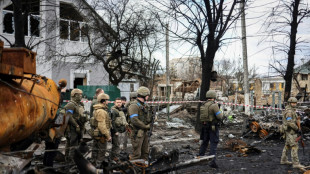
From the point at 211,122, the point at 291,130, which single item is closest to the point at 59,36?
the point at 211,122

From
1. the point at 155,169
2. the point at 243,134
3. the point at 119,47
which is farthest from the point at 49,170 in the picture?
the point at 119,47

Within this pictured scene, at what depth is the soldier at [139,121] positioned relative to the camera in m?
6.18

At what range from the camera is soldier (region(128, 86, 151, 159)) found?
618 cm

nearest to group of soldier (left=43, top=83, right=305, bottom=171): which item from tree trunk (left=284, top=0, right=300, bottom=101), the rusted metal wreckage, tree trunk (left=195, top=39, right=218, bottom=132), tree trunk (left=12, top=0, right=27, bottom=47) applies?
the rusted metal wreckage

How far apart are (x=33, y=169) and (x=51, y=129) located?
1567 mm

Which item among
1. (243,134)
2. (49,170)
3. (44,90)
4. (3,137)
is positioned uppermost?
(44,90)

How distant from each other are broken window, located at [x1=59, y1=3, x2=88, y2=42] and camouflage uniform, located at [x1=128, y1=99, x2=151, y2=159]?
32.3ft

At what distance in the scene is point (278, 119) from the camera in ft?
39.7

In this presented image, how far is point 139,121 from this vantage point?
20.3ft

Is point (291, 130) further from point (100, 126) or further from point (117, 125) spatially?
point (100, 126)

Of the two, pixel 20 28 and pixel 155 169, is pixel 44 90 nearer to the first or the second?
pixel 155 169

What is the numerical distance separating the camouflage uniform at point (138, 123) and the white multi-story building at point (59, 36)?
32.8 feet

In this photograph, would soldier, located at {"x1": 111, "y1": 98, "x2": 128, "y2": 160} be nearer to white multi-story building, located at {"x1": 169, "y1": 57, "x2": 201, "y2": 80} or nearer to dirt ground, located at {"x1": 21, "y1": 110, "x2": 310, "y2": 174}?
dirt ground, located at {"x1": 21, "y1": 110, "x2": 310, "y2": 174}

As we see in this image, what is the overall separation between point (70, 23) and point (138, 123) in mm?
11925
